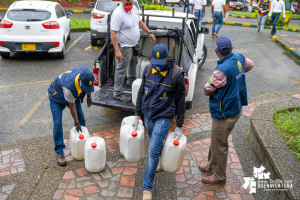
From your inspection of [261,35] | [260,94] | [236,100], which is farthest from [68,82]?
[261,35]

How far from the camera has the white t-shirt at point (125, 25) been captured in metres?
4.86

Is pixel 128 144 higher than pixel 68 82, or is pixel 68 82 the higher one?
pixel 68 82

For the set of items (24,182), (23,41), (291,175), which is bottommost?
(24,182)

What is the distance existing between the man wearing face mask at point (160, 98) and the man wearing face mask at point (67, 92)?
2.48 ft

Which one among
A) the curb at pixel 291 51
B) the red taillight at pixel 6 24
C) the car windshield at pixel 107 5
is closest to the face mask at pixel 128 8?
the red taillight at pixel 6 24

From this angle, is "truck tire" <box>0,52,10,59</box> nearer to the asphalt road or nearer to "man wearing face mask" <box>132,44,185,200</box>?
the asphalt road

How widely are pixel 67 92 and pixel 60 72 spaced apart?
4.64m

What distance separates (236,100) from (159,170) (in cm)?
150

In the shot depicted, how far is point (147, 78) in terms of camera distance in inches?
136

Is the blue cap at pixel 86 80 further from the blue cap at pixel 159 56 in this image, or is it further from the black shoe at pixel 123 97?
the black shoe at pixel 123 97

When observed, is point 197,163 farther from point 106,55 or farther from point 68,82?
point 106,55

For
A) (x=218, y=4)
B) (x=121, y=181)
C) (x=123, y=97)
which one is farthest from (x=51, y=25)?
(x=218, y=4)

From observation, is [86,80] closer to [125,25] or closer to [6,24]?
[125,25]

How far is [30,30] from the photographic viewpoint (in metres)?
8.30
